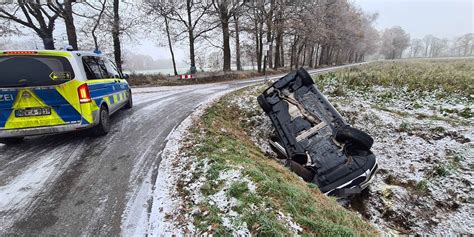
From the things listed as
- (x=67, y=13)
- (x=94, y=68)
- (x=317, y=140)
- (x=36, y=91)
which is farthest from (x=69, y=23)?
(x=317, y=140)

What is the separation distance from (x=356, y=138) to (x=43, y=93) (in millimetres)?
5832

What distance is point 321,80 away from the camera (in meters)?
12.1

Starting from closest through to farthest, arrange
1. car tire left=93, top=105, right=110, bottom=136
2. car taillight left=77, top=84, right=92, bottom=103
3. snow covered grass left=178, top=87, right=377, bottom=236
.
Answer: snow covered grass left=178, top=87, right=377, bottom=236
car taillight left=77, top=84, right=92, bottom=103
car tire left=93, top=105, right=110, bottom=136

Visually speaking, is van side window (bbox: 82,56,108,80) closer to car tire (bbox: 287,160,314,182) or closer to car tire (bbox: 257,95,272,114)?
car tire (bbox: 257,95,272,114)

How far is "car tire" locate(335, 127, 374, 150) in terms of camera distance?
4727 mm

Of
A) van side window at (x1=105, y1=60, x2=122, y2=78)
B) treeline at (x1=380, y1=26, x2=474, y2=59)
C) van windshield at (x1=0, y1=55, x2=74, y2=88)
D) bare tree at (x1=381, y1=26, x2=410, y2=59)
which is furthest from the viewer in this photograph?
treeline at (x1=380, y1=26, x2=474, y2=59)

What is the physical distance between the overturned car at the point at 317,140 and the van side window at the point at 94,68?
12.8ft

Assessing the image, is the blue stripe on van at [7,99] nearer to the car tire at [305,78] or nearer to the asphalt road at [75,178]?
the asphalt road at [75,178]

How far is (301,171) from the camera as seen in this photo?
495 cm

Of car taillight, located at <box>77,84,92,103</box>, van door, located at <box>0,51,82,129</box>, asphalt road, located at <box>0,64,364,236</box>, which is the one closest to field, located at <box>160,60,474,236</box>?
asphalt road, located at <box>0,64,364,236</box>

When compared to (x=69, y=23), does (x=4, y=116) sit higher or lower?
lower

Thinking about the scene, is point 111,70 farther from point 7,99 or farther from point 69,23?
point 69,23

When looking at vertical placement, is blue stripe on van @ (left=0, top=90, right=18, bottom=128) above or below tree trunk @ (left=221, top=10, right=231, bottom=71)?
below

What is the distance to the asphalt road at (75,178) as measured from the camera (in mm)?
2631
